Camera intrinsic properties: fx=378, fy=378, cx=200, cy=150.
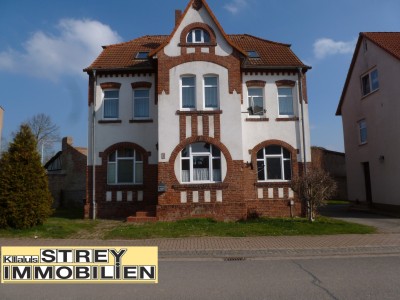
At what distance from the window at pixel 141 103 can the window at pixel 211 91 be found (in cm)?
346

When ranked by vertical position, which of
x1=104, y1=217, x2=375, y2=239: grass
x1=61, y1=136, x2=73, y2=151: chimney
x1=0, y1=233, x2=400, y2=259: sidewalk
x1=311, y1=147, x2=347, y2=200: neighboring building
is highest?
x1=61, y1=136, x2=73, y2=151: chimney

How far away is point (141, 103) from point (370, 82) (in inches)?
550

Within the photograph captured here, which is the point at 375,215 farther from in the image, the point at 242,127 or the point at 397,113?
the point at 242,127

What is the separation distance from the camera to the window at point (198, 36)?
18781 mm

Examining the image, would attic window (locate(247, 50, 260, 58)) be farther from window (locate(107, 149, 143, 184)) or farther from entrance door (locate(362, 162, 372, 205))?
entrance door (locate(362, 162, 372, 205))

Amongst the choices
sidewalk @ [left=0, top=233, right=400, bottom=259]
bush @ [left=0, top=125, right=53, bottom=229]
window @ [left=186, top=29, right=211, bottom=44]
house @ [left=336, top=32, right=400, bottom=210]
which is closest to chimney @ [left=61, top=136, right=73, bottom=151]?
bush @ [left=0, top=125, right=53, bottom=229]

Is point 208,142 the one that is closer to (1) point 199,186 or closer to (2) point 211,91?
(1) point 199,186

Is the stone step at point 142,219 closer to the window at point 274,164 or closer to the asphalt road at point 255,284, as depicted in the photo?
the window at point 274,164

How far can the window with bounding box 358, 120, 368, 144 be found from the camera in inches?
937

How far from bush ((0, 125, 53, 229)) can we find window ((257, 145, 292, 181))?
1019cm

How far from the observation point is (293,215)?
739 inches

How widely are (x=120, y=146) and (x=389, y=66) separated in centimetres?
1519

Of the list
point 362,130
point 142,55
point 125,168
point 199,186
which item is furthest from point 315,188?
point 142,55

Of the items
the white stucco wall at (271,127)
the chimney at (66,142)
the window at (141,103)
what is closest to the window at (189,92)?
the window at (141,103)
